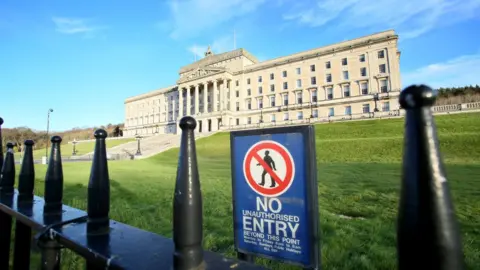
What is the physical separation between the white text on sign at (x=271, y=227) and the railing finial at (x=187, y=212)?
113 centimetres

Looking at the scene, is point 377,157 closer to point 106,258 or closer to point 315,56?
point 106,258

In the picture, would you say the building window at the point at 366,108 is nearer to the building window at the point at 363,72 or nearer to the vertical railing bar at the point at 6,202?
the building window at the point at 363,72

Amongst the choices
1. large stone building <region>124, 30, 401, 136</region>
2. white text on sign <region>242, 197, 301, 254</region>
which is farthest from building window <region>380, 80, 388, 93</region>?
white text on sign <region>242, 197, 301, 254</region>

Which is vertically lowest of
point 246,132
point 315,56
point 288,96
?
point 246,132

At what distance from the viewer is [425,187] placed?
31.7 inches

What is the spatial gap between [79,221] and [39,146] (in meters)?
80.8

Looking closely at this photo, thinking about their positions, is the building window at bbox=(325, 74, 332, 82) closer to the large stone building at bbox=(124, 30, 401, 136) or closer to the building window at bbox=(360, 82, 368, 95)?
the large stone building at bbox=(124, 30, 401, 136)

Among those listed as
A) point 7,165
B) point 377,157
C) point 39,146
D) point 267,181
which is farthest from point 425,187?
point 39,146

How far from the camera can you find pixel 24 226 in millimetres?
2570

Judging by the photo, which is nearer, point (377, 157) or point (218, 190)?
point (218, 190)

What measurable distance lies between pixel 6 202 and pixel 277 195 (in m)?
2.85

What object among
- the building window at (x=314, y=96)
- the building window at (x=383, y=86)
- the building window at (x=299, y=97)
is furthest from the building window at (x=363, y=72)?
the building window at (x=299, y=97)

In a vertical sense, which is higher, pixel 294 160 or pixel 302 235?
pixel 294 160

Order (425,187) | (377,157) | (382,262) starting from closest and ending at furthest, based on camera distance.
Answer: (425,187) → (382,262) → (377,157)
